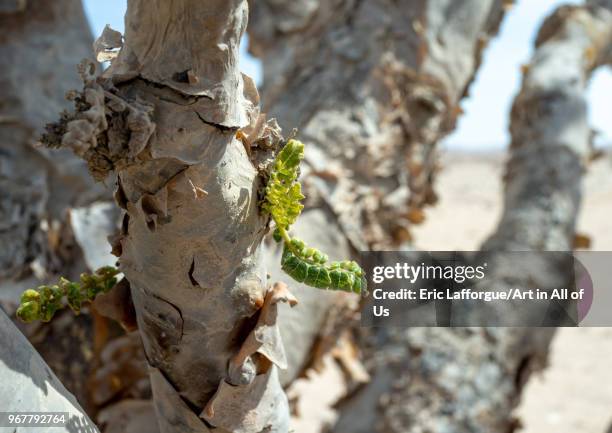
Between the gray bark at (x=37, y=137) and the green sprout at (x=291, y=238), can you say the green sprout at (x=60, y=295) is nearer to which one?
the green sprout at (x=291, y=238)

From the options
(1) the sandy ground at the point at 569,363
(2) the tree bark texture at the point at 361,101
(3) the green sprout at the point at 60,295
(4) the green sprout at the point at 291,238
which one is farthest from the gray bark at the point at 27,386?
(1) the sandy ground at the point at 569,363

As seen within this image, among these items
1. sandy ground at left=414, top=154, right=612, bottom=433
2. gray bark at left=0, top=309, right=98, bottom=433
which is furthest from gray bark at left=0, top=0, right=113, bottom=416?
sandy ground at left=414, top=154, right=612, bottom=433

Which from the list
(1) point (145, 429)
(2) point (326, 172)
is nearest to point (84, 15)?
(2) point (326, 172)

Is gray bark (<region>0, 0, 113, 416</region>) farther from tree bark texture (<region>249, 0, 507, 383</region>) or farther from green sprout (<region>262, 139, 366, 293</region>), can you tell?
green sprout (<region>262, 139, 366, 293</region>)

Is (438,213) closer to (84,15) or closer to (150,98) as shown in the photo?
(84,15)

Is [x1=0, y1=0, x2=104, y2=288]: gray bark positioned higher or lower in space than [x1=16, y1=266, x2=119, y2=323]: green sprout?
lower

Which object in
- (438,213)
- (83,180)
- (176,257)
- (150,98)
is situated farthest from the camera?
(438,213)

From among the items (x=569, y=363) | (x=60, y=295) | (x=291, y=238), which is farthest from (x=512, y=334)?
(x=569, y=363)
